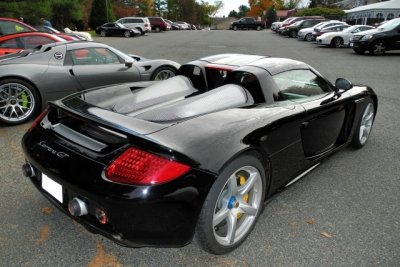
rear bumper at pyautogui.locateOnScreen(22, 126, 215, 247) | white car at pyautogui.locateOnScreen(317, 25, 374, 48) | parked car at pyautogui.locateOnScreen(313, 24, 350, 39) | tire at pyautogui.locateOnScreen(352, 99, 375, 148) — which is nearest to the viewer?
rear bumper at pyautogui.locateOnScreen(22, 126, 215, 247)

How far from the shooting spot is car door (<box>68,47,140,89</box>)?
565 cm

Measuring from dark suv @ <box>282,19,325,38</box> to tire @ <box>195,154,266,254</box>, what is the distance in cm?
2738

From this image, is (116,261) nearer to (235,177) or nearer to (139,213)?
(139,213)

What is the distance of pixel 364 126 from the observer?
4234 millimetres

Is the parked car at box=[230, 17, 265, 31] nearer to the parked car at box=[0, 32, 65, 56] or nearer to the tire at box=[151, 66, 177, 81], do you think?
the parked car at box=[0, 32, 65, 56]

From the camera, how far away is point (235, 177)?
232cm

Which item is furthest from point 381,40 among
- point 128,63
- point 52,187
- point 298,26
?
point 52,187

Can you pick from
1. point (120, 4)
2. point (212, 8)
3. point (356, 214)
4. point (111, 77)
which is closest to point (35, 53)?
point (111, 77)

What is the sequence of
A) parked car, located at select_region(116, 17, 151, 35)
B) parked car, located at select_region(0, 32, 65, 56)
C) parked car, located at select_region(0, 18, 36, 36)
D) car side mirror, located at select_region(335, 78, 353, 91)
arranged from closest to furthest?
car side mirror, located at select_region(335, 78, 353, 91), parked car, located at select_region(0, 32, 65, 56), parked car, located at select_region(0, 18, 36, 36), parked car, located at select_region(116, 17, 151, 35)

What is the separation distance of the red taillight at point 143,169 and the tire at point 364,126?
2.86 meters

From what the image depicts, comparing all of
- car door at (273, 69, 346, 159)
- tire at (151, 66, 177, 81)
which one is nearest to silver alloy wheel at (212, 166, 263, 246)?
car door at (273, 69, 346, 159)

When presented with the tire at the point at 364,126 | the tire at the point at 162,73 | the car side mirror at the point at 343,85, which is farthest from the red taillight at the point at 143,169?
the tire at the point at 162,73

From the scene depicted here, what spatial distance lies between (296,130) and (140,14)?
6006 centimetres

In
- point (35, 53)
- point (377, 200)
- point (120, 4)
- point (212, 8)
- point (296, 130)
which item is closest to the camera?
point (296, 130)
